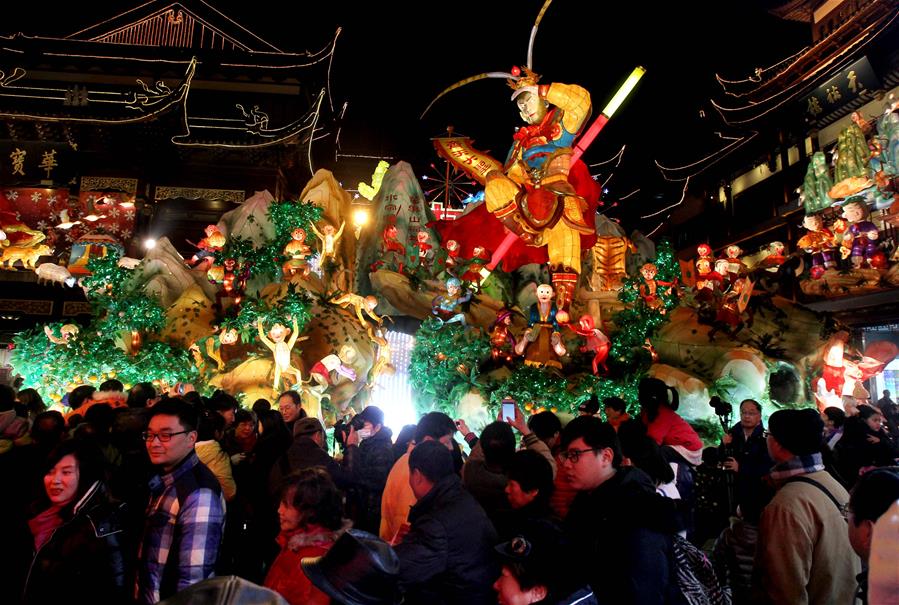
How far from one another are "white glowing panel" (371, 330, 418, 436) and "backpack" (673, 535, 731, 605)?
1127 cm

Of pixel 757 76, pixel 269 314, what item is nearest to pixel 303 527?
pixel 269 314

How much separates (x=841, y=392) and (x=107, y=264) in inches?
579

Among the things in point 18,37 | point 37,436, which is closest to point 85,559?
point 37,436

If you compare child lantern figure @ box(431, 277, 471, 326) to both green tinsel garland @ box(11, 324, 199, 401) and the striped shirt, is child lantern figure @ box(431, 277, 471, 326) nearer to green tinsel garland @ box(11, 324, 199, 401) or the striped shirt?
green tinsel garland @ box(11, 324, 199, 401)

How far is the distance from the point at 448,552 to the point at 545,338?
1102 centimetres

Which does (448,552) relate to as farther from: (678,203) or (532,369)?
(678,203)

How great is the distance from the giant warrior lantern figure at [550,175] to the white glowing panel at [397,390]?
13.1 feet

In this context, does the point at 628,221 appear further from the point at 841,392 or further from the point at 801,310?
the point at 841,392

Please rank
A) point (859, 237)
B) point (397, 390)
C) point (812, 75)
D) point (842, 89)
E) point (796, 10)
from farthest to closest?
point (796, 10) < point (812, 75) < point (842, 89) < point (859, 237) < point (397, 390)

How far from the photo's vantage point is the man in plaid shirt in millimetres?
2279

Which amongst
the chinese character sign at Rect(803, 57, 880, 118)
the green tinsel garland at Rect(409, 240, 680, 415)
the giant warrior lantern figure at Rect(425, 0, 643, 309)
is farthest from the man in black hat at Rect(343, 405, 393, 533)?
the chinese character sign at Rect(803, 57, 880, 118)

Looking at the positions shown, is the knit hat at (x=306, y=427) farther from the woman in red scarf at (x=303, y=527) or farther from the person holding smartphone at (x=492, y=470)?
the woman in red scarf at (x=303, y=527)

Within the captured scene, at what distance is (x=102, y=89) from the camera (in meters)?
17.4

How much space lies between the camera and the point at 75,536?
2.26 meters
